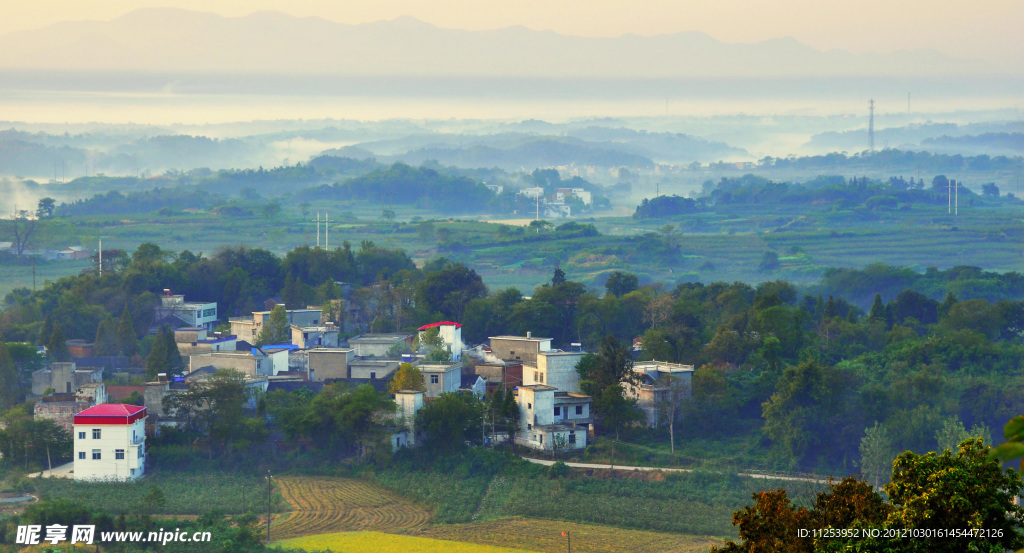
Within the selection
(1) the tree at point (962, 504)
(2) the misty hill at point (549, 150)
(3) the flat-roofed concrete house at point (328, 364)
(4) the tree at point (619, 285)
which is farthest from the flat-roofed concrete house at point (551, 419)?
(2) the misty hill at point (549, 150)

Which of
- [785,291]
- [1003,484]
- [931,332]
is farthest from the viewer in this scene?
[785,291]

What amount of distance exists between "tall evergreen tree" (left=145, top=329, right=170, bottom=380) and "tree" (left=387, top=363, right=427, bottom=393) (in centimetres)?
301

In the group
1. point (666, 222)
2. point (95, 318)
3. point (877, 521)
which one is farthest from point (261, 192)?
point (877, 521)

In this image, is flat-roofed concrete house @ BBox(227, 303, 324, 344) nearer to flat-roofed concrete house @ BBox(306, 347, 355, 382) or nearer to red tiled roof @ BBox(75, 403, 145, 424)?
flat-roofed concrete house @ BBox(306, 347, 355, 382)

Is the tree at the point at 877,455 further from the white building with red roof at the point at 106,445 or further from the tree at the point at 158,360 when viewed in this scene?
the tree at the point at 158,360

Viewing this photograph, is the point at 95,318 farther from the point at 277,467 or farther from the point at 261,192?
the point at 261,192

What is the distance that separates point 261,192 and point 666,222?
2614 cm

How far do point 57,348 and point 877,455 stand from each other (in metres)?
10.3

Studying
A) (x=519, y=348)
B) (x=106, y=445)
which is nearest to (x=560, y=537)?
(x=106, y=445)

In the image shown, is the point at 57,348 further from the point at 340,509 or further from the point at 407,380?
the point at 340,509

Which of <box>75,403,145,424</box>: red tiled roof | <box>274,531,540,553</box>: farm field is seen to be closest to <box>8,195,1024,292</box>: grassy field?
<box>75,403,145,424</box>: red tiled roof

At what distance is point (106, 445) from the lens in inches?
471

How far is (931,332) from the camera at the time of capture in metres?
17.5

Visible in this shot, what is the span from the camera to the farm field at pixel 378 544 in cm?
1020
